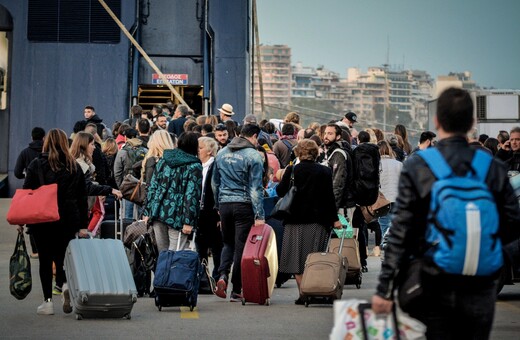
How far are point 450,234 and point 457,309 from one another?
1.16ft

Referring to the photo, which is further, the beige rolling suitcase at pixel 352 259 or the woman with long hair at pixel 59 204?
the beige rolling suitcase at pixel 352 259

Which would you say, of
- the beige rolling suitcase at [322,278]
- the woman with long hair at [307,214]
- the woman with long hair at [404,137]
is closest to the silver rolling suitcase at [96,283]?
the beige rolling suitcase at [322,278]

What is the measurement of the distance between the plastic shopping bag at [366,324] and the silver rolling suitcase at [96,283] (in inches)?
234

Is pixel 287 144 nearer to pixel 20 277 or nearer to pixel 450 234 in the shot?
pixel 20 277

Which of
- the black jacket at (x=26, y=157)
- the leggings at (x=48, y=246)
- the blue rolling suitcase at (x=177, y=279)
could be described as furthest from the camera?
the black jacket at (x=26, y=157)

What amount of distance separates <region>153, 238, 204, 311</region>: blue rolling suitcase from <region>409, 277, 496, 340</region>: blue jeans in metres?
6.47

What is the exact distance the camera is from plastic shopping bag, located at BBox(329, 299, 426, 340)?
5.85 metres

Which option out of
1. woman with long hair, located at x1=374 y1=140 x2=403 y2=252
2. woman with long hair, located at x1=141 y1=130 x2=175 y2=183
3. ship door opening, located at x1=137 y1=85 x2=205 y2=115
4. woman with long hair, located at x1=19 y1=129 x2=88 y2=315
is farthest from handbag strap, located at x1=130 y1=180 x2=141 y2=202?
ship door opening, located at x1=137 y1=85 x2=205 y2=115

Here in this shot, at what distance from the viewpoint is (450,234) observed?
5.78 m

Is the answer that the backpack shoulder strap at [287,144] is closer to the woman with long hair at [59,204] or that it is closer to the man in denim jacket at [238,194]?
the man in denim jacket at [238,194]

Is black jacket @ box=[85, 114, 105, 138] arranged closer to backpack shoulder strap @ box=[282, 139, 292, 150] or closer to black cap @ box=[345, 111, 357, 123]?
backpack shoulder strap @ box=[282, 139, 292, 150]

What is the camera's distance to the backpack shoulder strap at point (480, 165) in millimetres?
5895

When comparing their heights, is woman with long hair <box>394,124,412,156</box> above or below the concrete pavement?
above

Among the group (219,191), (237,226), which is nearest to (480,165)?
(237,226)
